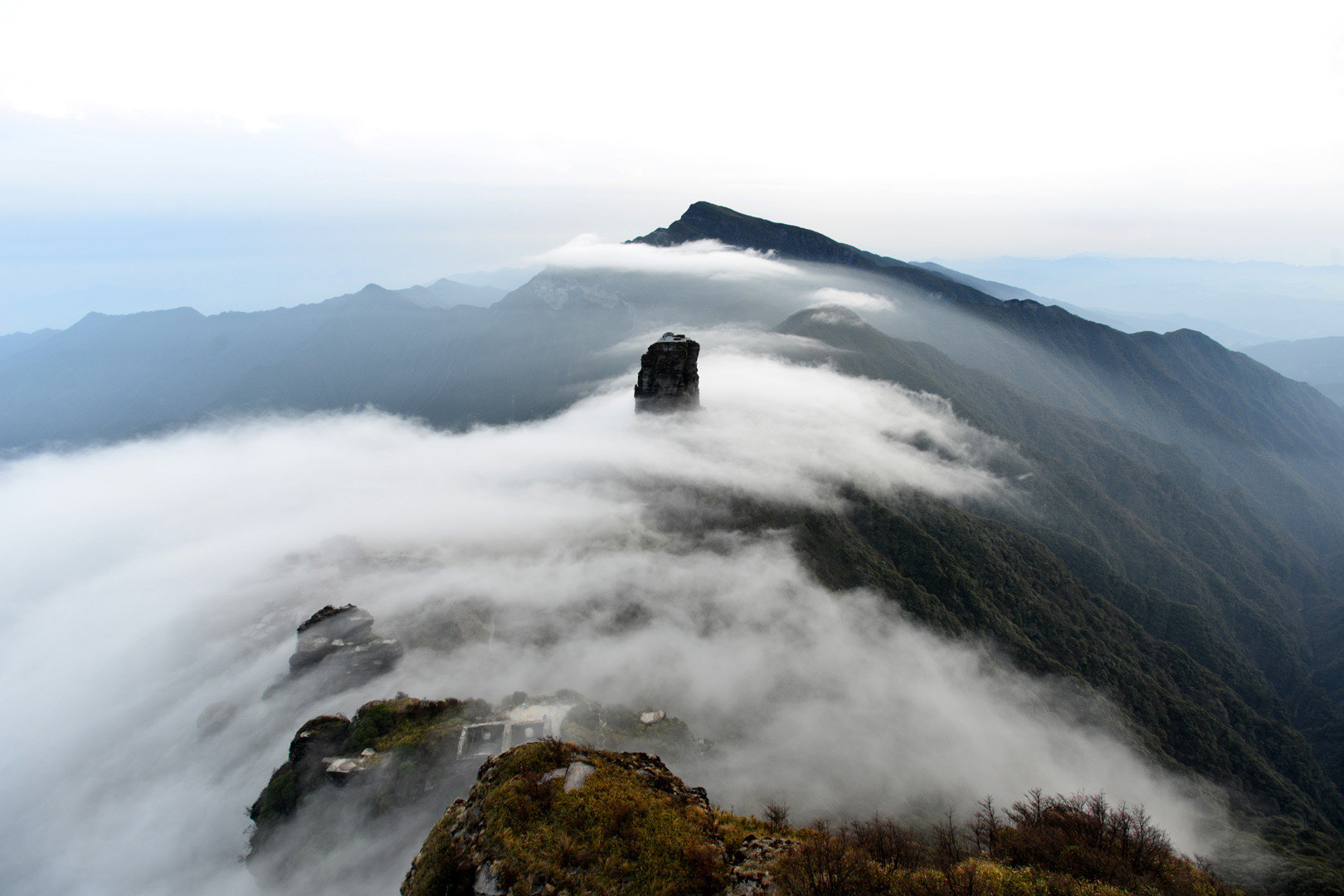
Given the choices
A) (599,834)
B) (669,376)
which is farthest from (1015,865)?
(669,376)

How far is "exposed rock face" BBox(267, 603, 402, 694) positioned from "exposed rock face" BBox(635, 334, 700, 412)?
87.4 m

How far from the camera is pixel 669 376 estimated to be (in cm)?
14050

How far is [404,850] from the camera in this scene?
4034 cm

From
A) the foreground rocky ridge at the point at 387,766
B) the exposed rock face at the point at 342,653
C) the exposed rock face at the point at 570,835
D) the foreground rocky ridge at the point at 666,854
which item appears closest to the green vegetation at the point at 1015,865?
the foreground rocky ridge at the point at 666,854

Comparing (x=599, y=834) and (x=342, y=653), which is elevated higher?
(x=599, y=834)

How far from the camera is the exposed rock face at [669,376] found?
445 feet

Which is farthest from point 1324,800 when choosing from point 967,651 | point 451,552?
point 451,552

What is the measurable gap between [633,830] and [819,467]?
128128mm

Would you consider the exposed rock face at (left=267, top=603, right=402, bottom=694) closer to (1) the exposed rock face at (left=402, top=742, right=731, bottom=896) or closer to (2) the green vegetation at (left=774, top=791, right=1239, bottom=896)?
(1) the exposed rock face at (left=402, top=742, right=731, bottom=896)

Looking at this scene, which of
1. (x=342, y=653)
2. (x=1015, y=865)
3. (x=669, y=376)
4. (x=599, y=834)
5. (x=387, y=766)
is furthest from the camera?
(x=669, y=376)

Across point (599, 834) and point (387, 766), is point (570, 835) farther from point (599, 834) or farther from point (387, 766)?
point (387, 766)

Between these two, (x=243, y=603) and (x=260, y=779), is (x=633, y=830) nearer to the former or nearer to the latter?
(x=260, y=779)

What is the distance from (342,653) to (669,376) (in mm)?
96415

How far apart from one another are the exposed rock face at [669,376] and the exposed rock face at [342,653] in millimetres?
87436
